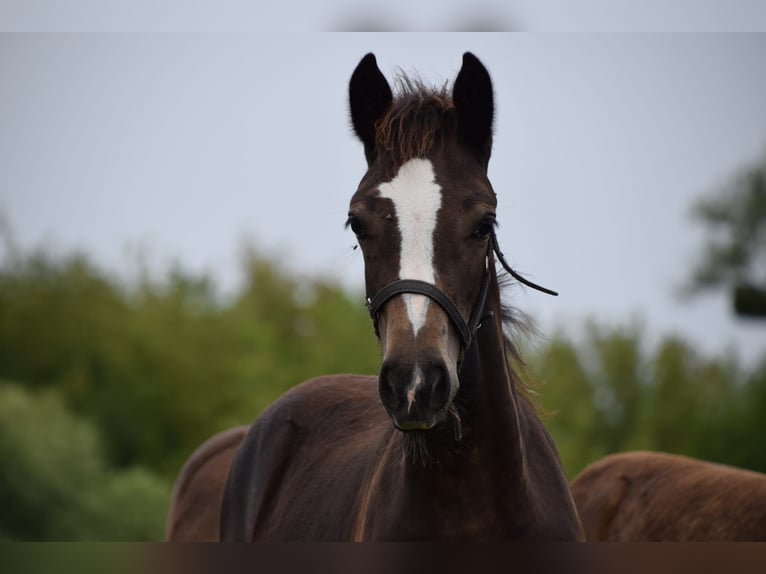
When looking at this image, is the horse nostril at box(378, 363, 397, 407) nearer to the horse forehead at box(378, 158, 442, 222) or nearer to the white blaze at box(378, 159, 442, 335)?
the white blaze at box(378, 159, 442, 335)

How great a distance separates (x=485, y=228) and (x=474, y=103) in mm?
617

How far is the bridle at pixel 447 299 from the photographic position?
3.93 metres

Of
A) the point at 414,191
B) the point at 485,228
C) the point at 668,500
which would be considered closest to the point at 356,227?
the point at 414,191

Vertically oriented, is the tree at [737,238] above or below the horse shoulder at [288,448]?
above

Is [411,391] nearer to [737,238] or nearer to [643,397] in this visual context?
[643,397]

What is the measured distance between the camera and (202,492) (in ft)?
28.0

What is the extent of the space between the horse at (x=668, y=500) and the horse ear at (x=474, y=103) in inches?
149

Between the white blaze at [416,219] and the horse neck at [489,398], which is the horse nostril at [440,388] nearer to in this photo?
the white blaze at [416,219]

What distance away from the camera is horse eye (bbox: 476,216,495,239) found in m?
A: 4.18

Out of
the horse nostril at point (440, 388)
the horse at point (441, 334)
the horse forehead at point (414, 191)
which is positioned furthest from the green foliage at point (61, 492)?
the horse nostril at point (440, 388)

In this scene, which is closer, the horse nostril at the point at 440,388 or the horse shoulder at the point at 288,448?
the horse nostril at the point at 440,388

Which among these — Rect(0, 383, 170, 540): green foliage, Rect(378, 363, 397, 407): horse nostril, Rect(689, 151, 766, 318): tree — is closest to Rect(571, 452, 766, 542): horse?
Rect(378, 363, 397, 407): horse nostril

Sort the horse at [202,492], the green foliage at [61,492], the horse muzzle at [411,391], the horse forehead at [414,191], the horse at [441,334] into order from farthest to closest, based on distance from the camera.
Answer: the green foliage at [61,492], the horse at [202,492], the horse forehead at [414,191], the horse at [441,334], the horse muzzle at [411,391]

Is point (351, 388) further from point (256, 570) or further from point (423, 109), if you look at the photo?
point (256, 570)
